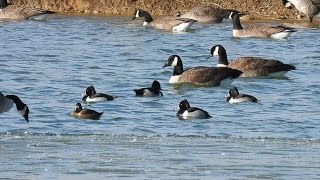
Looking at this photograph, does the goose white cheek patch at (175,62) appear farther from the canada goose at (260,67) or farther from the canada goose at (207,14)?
the canada goose at (207,14)

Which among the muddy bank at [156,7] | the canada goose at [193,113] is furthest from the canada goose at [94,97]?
the muddy bank at [156,7]

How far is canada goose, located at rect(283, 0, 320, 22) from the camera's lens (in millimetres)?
29969

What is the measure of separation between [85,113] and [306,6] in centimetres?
1565

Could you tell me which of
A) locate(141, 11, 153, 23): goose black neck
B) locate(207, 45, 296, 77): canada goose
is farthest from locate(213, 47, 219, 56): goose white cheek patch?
locate(141, 11, 153, 23): goose black neck

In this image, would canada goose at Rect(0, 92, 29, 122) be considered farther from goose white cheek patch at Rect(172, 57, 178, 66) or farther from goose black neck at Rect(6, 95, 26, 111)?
goose white cheek patch at Rect(172, 57, 178, 66)

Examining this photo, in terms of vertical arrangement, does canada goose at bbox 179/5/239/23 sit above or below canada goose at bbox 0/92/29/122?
below

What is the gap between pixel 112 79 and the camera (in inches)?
811

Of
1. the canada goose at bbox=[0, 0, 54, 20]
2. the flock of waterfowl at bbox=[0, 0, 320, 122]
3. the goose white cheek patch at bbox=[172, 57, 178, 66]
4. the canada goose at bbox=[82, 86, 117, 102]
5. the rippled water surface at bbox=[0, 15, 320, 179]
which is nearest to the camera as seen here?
the rippled water surface at bbox=[0, 15, 320, 179]

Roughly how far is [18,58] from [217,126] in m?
9.00

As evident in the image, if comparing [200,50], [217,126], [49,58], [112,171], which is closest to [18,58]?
[49,58]

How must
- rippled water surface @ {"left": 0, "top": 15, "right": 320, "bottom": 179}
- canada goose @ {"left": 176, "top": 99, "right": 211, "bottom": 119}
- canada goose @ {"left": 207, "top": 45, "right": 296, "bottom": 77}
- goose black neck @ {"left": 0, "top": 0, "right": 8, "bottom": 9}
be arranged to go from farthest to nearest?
goose black neck @ {"left": 0, "top": 0, "right": 8, "bottom": 9}, canada goose @ {"left": 207, "top": 45, "right": 296, "bottom": 77}, canada goose @ {"left": 176, "top": 99, "right": 211, "bottom": 119}, rippled water surface @ {"left": 0, "top": 15, "right": 320, "bottom": 179}

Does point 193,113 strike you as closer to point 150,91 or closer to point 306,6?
point 150,91

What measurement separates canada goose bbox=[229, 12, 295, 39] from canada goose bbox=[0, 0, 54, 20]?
216 inches

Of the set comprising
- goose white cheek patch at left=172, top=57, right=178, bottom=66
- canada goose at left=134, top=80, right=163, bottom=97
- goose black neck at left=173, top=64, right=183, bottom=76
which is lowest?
goose black neck at left=173, top=64, right=183, bottom=76
